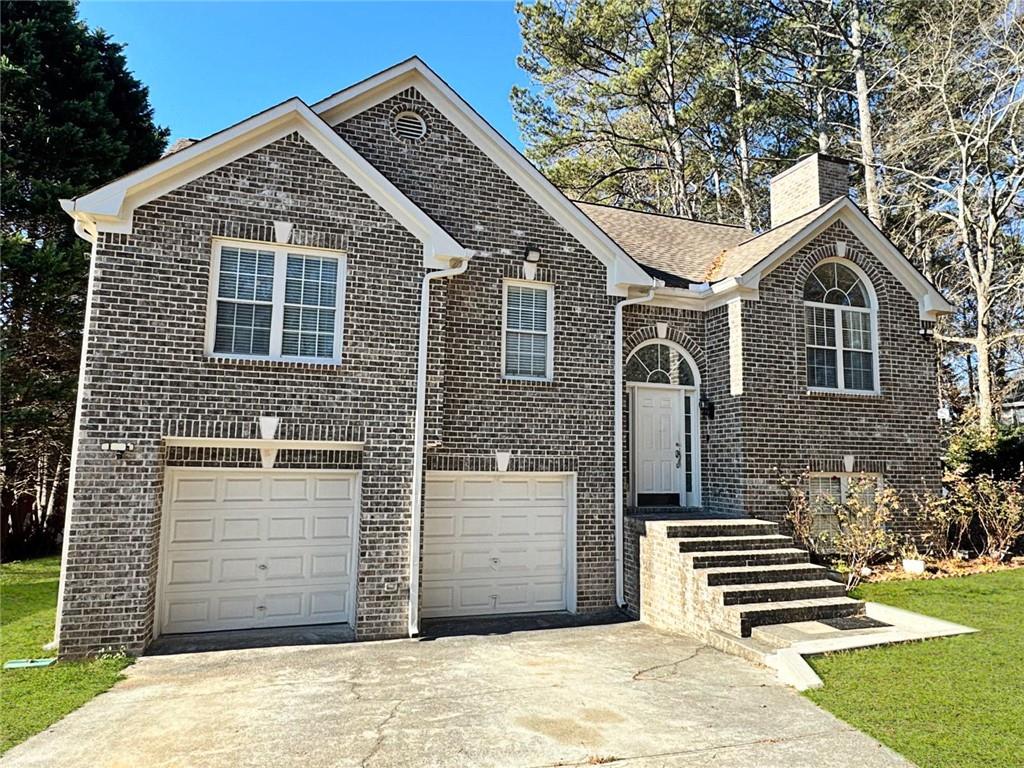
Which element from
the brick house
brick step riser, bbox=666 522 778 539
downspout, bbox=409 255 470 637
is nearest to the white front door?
the brick house

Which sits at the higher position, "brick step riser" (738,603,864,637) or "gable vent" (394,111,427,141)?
"gable vent" (394,111,427,141)

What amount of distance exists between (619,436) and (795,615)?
136 inches

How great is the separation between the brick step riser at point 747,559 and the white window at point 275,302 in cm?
545

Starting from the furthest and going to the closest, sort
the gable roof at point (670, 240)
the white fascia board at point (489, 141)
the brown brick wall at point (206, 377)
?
the gable roof at point (670, 240) → the white fascia board at point (489, 141) → the brown brick wall at point (206, 377)

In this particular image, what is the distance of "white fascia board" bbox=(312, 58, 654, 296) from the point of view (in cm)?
968

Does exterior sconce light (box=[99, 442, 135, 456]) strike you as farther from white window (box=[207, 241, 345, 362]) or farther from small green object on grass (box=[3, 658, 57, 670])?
small green object on grass (box=[3, 658, 57, 670])

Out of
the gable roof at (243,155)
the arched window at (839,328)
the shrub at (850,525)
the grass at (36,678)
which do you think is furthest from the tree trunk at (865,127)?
the grass at (36,678)

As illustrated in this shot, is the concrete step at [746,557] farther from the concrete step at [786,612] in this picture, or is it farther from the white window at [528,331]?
the white window at [528,331]

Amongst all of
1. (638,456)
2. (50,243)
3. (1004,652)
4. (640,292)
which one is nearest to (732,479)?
(638,456)

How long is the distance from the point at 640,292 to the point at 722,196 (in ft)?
55.4

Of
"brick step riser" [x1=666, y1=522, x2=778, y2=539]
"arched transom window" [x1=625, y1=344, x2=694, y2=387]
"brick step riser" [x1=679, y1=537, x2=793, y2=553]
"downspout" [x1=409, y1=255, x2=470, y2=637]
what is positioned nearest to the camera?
"downspout" [x1=409, y1=255, x2=470, y2=637]

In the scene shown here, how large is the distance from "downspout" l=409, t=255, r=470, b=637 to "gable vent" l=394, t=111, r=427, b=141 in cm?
236

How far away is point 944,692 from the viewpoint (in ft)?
19.4

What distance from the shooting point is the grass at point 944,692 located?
15.9 ft
